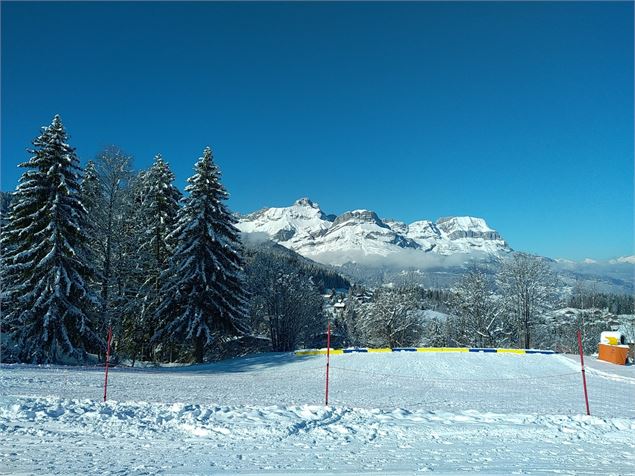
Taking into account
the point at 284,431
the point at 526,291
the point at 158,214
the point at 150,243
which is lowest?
the point at 284,431

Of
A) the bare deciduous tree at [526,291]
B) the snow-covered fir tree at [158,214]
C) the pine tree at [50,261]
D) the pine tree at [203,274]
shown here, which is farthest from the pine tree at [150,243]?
the bare deciduous tree at [526,291]

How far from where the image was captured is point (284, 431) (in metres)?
8.62

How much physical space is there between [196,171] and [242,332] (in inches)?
413

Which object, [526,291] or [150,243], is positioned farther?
[526,291]

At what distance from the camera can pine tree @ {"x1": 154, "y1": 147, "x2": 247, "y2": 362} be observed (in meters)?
24.2

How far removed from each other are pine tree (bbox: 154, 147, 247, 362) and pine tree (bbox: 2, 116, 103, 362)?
4554 mm

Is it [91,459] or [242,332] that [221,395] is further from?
[242,332]

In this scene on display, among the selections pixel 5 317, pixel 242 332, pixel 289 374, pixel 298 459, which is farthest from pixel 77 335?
pixel 298 459

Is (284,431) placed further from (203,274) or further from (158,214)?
(158,214)

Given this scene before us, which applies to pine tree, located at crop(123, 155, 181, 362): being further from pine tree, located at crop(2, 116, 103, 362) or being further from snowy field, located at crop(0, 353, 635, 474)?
snowy field, located at crop(0, 353, 635, 474)

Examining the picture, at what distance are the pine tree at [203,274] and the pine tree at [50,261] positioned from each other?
4.55 m

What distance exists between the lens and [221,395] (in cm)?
1416

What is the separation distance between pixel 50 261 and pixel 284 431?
664 inches

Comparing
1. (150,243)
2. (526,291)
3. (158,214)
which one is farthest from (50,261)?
(526,291)
